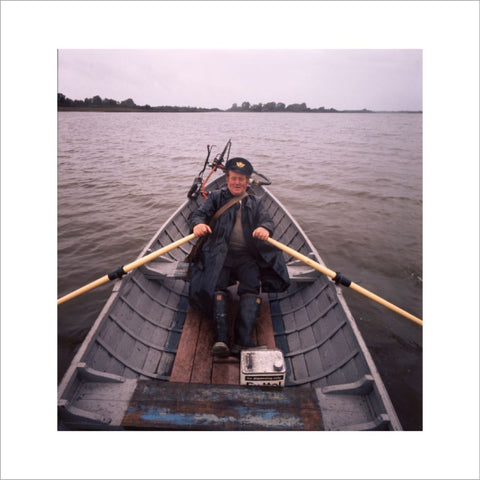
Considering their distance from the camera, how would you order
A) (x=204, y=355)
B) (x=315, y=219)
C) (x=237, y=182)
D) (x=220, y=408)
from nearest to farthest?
(x=220, y=408) < (x=204, y=355) < (x=237, y=182) < (x=315, y=219)

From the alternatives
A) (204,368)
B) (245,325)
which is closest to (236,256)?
(245,325)

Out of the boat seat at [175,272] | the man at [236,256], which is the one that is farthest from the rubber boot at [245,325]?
the boat seat at [175,272]

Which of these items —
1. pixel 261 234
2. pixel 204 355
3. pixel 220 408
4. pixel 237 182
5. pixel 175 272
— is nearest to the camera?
pixel 220 408

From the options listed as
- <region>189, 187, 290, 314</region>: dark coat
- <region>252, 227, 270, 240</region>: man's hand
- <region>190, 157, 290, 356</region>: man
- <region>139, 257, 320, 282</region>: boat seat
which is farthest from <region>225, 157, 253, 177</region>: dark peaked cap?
<region>139, 257, 320, 282</region>: boat seat

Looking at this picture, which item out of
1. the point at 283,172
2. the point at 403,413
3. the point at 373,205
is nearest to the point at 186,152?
the point at 283,172

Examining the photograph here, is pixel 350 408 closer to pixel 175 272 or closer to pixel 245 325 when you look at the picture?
pixel 245 325

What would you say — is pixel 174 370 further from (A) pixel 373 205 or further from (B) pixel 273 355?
(A) pixel 373 205

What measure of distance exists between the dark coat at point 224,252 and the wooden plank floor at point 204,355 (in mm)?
346

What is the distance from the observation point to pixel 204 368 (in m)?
3.47

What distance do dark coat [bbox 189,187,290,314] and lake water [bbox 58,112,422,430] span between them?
2462mm

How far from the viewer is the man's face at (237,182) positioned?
13.1ft

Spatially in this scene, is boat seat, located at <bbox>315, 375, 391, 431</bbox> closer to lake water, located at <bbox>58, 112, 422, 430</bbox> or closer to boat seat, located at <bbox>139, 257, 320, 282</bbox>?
lake water, located at <bbox>58, 112, 422, 430</bbox>

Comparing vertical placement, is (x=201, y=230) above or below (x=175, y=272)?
above

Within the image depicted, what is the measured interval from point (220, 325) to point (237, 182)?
200 centimetres
